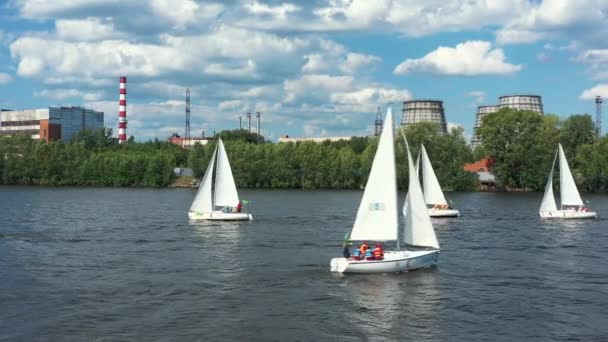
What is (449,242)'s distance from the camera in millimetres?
63969

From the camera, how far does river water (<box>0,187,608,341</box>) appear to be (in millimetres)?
32562

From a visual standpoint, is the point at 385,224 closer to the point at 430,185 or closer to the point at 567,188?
the point at 430,185

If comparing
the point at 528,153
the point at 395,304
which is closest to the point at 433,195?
the point at 395,304

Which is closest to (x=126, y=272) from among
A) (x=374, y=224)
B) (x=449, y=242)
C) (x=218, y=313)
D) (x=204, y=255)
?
(x=204, y=255)

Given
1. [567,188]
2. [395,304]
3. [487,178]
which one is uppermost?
[487,178]

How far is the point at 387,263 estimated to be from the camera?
4434 centimetres

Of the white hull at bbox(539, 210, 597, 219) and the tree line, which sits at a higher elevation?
the tree line

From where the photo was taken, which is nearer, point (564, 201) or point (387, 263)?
point (387, 263)

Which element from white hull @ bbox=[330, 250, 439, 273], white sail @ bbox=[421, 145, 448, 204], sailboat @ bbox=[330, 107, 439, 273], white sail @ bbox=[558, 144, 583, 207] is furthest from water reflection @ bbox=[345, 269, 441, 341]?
white sail @ bbox=[558, 144, 583, 207]

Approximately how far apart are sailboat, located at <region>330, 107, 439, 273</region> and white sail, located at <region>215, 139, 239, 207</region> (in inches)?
1415

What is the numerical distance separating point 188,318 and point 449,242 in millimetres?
35242

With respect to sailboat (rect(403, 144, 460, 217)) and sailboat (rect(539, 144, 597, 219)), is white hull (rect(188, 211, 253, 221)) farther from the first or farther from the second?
sailboat (rect(539, 144, 597, 219))

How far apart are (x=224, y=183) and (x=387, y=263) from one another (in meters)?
39.3

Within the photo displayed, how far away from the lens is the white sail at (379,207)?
45625mm
